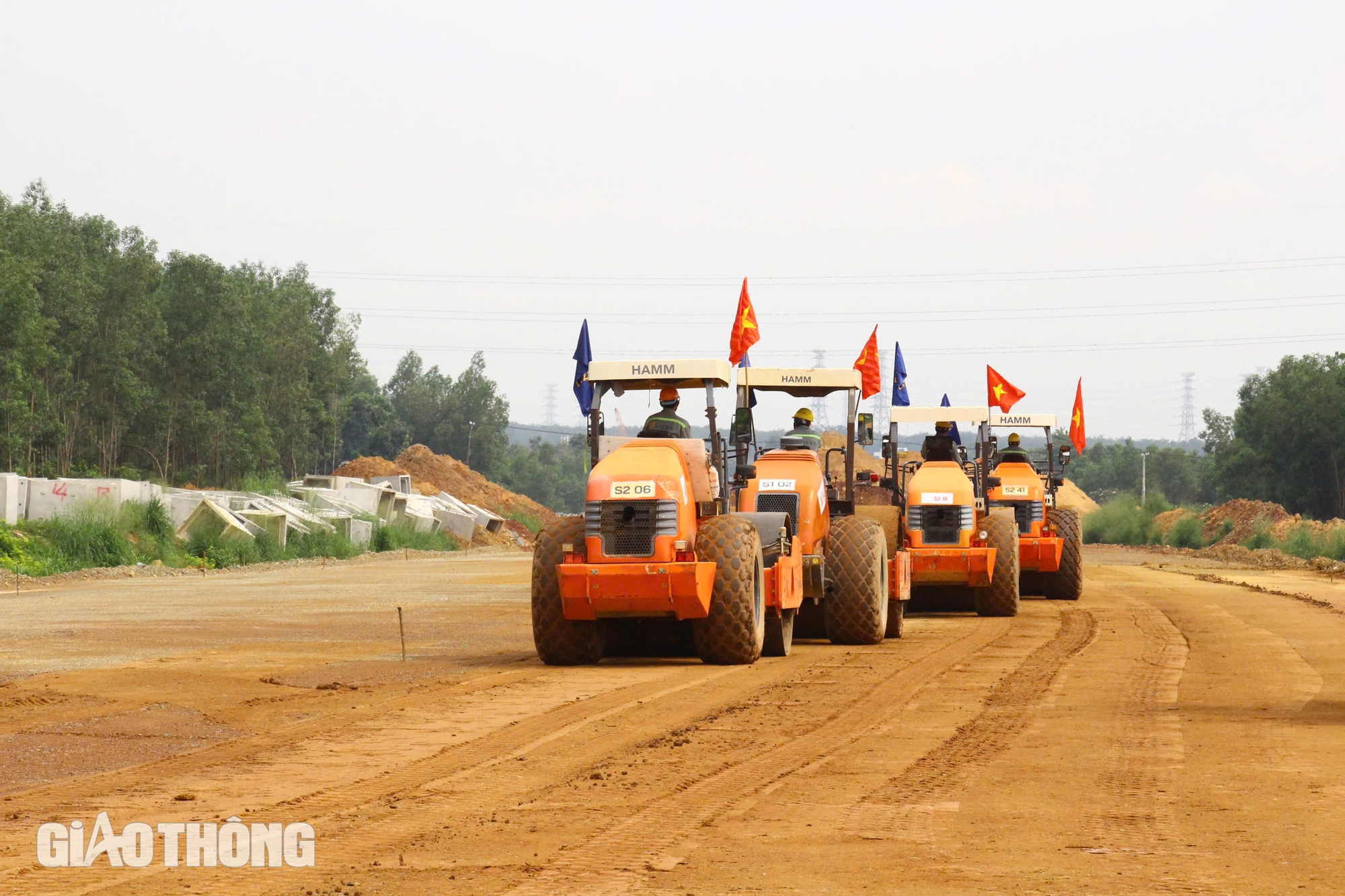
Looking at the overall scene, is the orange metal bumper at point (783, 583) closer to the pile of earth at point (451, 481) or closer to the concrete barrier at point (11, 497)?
the concrete barrier at point (11, 497)

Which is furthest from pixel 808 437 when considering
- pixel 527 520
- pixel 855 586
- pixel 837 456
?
pixel 527 520

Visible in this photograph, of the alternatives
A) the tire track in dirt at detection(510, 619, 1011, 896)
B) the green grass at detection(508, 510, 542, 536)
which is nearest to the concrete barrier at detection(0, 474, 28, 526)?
the tire track in dirt at detection(510, 619, 1011, 896)

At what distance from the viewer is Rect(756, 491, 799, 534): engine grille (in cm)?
1672

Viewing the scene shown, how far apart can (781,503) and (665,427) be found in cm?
237

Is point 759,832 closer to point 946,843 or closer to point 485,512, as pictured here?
point 946,843

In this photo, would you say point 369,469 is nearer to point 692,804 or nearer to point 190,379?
point 190,379

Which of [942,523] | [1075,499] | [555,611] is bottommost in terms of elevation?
[555,611]

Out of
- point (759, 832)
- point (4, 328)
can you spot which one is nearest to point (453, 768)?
point (759, 832)

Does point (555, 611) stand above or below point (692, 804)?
above

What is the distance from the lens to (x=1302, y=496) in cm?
7738

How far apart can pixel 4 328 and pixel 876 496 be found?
45947 millimetres

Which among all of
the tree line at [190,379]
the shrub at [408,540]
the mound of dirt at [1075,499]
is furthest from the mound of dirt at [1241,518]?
the shrub at [408,540]

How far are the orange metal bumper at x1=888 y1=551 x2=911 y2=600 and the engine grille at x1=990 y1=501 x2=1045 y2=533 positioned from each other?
24.6ft

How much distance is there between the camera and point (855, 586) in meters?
16.6
